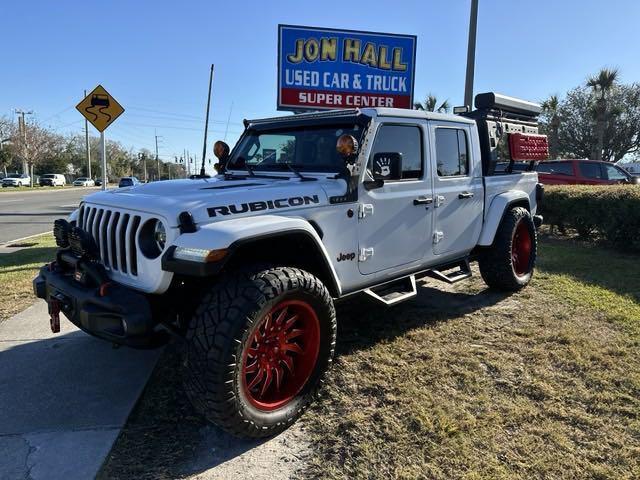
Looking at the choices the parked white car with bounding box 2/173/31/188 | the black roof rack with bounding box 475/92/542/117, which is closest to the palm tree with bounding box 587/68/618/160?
the black roof rack with bounding box 475/92/542/117

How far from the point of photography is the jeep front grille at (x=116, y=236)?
117 inches

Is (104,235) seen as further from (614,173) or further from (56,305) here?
(614,173)

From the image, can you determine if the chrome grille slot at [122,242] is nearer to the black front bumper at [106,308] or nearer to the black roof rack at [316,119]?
the black front bumper at [106,308]

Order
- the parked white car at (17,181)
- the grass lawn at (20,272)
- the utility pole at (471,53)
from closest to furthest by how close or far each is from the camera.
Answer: the grass lawn at (20,272), the utility pole at (471,53), the parked white car at (17,181)

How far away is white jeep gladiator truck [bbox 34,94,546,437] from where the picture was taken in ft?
8.77

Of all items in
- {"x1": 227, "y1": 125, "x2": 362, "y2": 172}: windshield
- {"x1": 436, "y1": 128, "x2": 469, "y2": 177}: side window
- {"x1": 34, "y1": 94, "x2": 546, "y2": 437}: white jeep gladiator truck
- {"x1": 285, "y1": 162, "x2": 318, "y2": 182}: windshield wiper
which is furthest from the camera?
{"x1": 436, "y1": 128, "x2": 469, "y2": 177}: side window

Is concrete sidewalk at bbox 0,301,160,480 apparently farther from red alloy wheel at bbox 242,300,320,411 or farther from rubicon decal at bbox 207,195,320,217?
rubicon decal at bbox 207,195,320,217

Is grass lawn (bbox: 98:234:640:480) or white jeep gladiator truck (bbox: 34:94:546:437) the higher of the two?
white jeep gladiator truck (bbox: 34:94:546:437)

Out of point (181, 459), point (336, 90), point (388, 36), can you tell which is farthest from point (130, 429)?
point (388, 36)

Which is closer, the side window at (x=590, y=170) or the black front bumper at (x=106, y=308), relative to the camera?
the black front bumper at (x=106, y=308)

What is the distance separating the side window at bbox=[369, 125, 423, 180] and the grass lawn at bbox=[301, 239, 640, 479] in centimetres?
144

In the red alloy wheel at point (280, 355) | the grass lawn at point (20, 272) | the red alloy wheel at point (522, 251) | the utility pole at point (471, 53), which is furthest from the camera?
the utility pole at point (471, 53)

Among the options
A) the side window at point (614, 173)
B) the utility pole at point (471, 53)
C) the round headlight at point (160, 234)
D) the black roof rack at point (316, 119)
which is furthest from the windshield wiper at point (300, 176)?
the side window at point (614, 173)

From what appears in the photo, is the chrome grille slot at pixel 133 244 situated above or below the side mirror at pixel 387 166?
below
